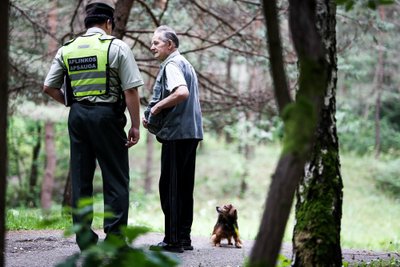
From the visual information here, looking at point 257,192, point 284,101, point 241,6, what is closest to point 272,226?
point 284,101

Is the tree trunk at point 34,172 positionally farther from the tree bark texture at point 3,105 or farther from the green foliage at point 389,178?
the tree bark texture at point 3,105

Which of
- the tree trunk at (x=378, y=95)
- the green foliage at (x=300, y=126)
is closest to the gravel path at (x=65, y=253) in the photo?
the green foliage at (x=300, y=126)

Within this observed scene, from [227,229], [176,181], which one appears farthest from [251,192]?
[176,181]

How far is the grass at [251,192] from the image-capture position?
64.0 feet

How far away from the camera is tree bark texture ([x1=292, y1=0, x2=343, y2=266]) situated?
4.09m

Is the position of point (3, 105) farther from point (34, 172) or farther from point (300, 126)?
point (34, 172)

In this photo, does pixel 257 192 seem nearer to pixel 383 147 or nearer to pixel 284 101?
pixel 383 147

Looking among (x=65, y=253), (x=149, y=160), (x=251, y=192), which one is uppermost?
(x=149, y=160)

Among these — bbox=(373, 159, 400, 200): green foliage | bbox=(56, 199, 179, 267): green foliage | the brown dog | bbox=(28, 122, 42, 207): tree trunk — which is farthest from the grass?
bbox=(56, 199, 179, 267): green foliage

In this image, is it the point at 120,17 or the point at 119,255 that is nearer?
the point at 119,255

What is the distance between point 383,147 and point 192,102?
25.7m

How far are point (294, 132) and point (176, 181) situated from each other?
3.68 metres

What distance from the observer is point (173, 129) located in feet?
19.6

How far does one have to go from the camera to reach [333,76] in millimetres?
4340
